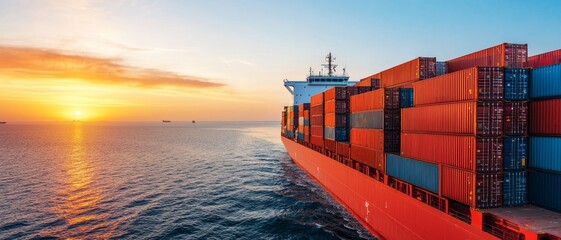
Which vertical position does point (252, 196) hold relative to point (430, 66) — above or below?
below

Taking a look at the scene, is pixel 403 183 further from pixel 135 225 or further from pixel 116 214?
pixel 116 214

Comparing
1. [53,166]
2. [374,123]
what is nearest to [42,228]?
[374,123]

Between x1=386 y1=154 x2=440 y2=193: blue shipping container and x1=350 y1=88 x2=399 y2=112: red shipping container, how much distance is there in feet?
12.3

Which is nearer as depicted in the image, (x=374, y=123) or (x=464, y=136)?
(x=464, y=136)

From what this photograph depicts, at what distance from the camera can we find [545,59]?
18219 millimetres

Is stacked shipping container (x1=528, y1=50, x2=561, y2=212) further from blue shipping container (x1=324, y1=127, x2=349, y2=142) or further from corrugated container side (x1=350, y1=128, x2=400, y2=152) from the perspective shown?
blue shipping container (x1=324, y1=127, x2=349, y2=142)

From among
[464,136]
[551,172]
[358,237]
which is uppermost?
[464,136]

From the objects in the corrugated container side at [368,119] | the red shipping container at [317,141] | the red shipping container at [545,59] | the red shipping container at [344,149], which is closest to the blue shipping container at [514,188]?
the red shipping container at [545,59]

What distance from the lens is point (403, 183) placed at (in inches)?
794

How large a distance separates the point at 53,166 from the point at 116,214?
3906 cm

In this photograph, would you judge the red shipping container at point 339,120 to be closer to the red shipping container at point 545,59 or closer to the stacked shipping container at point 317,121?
the stacked shipping container at point 317,121

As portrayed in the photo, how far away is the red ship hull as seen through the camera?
51.7ft

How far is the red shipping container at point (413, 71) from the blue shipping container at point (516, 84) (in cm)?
741

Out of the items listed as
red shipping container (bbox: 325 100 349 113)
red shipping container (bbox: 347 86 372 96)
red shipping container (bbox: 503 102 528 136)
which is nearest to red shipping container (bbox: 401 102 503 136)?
red shipping container (bbox: 503 102 528 136)
